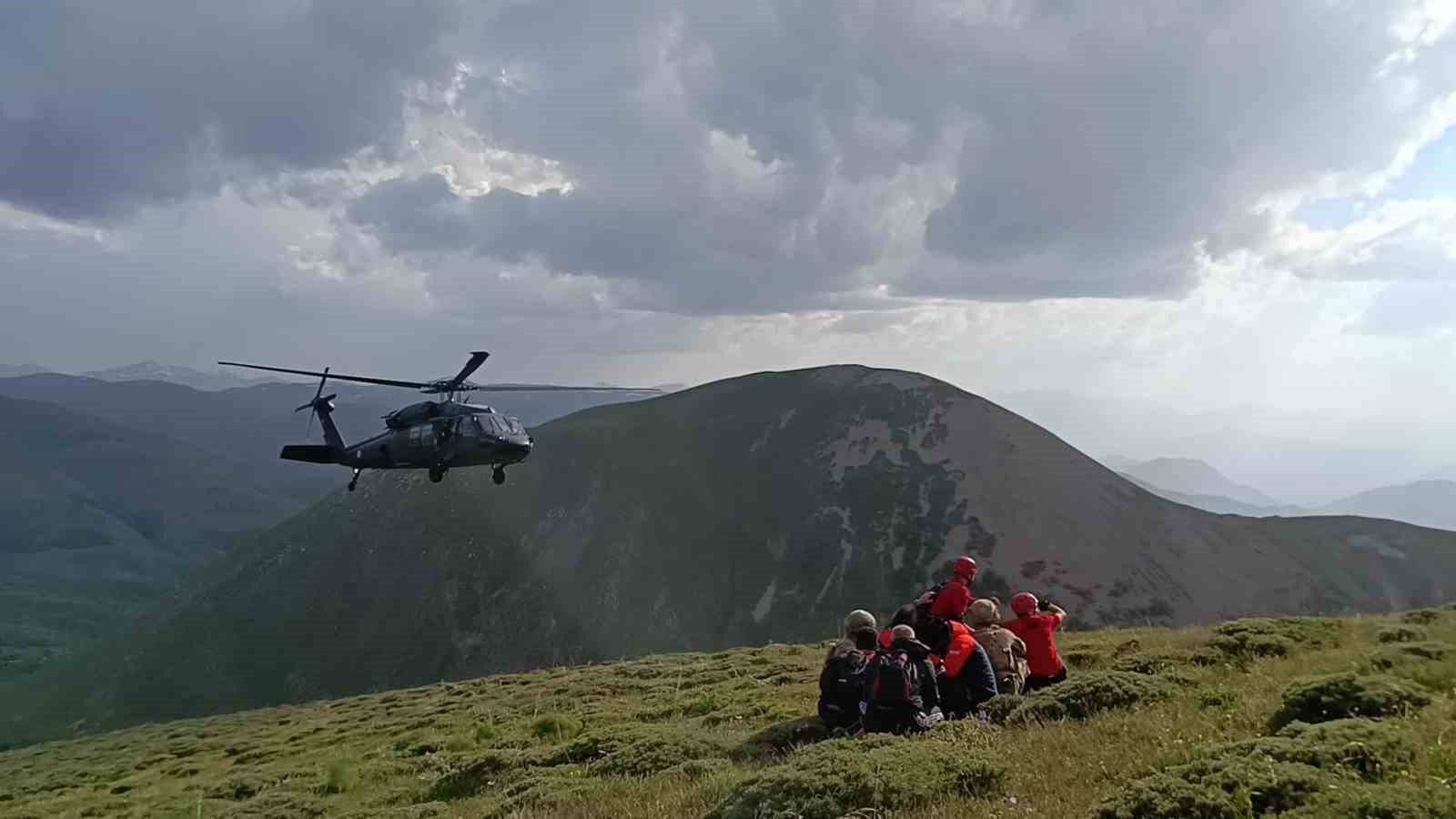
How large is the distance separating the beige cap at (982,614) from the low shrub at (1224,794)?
5.84 m

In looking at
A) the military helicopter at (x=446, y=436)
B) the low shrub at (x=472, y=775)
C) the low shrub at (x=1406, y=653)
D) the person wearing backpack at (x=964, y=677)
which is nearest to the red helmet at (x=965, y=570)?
the person wearing backpack at (x=964, y=677)

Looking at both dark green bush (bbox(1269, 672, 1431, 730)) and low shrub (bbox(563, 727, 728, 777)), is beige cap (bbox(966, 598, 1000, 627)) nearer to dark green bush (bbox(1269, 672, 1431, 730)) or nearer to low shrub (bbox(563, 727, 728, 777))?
dark green bush (bbox(1269, 672, 1431, 730))

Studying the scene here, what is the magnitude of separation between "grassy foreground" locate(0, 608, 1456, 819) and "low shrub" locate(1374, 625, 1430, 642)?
0.26ft

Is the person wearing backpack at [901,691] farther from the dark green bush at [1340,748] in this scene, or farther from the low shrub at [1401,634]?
the low shrub at [1401,634]

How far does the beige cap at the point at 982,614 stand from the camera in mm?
13195

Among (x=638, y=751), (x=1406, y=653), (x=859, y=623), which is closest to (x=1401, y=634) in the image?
(x=1406, y=653)

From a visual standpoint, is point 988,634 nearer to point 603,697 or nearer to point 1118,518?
point 603,697

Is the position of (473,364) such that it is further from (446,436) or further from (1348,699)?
(1348,699)

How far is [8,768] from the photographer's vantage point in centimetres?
4781

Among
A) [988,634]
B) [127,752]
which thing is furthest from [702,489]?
[988,634]

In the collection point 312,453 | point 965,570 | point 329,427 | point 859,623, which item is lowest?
point 859,623

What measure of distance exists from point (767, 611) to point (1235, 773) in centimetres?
7468

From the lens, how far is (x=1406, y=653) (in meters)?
11.4

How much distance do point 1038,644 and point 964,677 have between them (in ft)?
6.52
